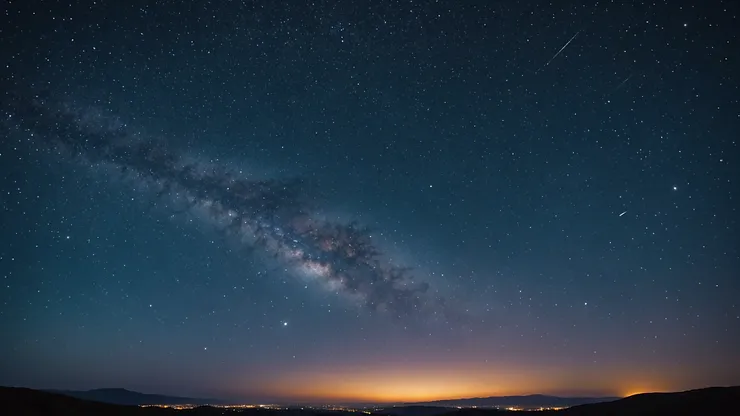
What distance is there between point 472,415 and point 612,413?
20960mm

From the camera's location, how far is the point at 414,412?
174 meters

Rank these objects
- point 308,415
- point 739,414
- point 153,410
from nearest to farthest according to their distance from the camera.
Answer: point 739,414, point 153,410, point 308,415

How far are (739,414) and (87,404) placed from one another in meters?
53.3

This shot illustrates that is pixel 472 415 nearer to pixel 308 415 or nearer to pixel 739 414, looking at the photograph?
pixel 739 414

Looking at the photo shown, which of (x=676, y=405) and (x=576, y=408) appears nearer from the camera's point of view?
(x=676, y=405)

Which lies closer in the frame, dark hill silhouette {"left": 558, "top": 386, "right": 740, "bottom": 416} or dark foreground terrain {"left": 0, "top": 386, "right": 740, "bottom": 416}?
dark foreground terrain {"left": 0, "top": 386, "right": 740, "bottom": 416}

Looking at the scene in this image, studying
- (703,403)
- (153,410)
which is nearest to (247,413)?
(153,410)

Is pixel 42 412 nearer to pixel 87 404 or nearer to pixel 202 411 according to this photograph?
pixel 87 404

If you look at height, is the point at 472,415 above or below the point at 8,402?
below

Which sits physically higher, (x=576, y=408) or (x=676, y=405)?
(x=676, y=405)

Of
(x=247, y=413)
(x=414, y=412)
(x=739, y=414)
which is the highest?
(x=739, y=414)

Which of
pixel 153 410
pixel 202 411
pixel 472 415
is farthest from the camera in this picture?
pixel 472 415

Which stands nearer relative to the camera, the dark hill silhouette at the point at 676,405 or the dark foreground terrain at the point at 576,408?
the dark foreground terrain at the point at 576,408

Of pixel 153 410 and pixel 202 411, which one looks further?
pixel 202 411
